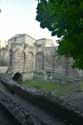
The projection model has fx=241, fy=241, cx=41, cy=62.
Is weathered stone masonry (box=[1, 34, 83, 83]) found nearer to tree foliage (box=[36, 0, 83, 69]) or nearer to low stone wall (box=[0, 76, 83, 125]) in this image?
low stone wall (box=[0, 76, 83, 125])

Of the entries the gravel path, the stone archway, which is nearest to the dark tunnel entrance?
the stone archway

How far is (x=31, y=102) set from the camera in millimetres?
19641

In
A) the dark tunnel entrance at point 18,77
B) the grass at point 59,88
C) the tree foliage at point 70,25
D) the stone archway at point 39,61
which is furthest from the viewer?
the stone archway at point 39,61

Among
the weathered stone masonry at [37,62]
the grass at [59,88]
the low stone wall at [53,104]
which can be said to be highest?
the weathered stone masonry at [37,62]

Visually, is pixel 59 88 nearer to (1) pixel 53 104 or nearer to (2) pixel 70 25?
(1) pixel 53 104

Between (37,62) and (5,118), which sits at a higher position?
(37,62)

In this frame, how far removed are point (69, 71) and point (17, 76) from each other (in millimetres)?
10988

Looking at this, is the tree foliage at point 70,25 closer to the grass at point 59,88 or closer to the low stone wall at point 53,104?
the low stone wall at point 53,104

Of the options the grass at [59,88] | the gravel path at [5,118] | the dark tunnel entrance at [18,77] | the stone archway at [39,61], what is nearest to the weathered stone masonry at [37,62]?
the stone archway at [39,61]

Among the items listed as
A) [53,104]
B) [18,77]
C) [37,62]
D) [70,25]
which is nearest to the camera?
[70,25]

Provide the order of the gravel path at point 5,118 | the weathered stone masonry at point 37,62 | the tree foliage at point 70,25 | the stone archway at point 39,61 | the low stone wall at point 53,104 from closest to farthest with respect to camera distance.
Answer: the tree foliage at point 70,25, the gravel path at point 5,118, the low stone wall at point 53,104, the weathered stone masonry at point 37,62, the stone archway at point 39,61

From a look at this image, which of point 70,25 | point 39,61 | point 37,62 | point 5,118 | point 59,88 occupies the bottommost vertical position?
point 59,88

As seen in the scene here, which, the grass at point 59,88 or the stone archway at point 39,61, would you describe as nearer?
the grass at point 59,88

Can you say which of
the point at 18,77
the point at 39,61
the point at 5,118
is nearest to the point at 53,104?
the point at 5,118
